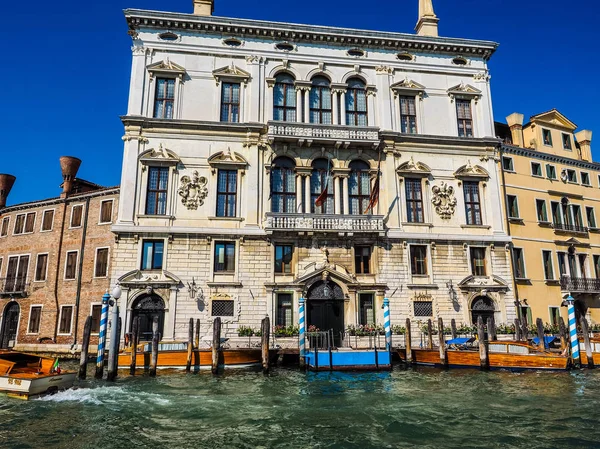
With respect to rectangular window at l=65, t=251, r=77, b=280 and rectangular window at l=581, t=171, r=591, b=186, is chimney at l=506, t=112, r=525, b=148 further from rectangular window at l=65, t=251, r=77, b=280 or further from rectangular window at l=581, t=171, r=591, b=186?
rectangular window at l=65, t=251, r=77, b=280

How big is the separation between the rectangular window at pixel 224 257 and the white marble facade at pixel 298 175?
0.06 meters

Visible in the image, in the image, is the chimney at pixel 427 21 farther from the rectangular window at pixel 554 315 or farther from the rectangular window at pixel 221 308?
the rectangular window at pixel 221 308

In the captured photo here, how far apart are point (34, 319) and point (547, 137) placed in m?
29.4

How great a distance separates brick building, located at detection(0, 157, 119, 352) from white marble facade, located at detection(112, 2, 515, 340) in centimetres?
354

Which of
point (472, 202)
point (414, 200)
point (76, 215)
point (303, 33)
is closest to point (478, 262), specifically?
point (472, 202)

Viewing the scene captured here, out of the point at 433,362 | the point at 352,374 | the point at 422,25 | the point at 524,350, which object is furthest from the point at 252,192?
the point at 422,25

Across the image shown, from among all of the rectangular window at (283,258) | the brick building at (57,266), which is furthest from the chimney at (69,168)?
the rectangular window at (283,258)

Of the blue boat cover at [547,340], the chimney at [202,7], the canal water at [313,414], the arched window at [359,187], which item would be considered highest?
the chimney at [202,7]

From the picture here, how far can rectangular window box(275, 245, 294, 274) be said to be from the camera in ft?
66.9

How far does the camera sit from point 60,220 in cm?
2366

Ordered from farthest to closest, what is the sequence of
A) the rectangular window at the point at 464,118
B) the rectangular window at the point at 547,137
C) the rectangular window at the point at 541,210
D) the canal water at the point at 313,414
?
the rectangular window at the point at 547,137 → the rectangular window at the point at 541,210 → the rectangular window at the point at 464,118 → the canal water at the point at 313,414

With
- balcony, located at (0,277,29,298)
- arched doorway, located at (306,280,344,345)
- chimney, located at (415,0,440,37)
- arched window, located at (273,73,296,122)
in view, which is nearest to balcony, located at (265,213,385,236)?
arched doorway, located at (306,280,344,345)

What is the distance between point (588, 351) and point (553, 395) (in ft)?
18.0

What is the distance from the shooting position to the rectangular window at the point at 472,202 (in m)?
22.6
